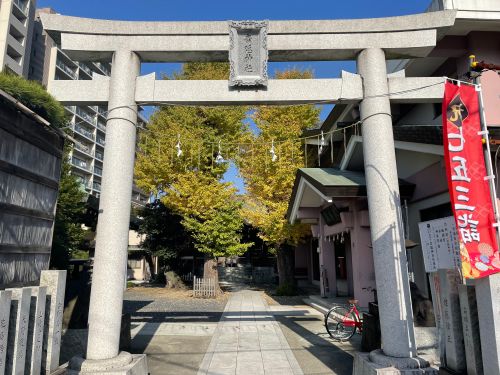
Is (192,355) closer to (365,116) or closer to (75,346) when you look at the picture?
(75,346)

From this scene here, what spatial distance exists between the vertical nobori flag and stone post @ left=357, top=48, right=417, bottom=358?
1.69m

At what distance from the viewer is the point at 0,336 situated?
14.6ft

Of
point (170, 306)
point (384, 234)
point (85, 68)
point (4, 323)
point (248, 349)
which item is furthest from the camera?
point (85, 68)

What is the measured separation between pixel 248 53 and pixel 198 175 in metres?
13.8

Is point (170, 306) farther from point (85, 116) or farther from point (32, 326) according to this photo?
point (85, 116)

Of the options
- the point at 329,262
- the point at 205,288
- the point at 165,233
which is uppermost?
the point at 165,233

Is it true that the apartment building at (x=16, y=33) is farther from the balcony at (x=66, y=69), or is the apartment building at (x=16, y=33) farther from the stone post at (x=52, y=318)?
the stone post at (x=52, y=318)

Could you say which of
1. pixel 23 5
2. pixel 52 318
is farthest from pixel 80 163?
pixel 52 318

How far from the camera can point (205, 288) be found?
20547mm

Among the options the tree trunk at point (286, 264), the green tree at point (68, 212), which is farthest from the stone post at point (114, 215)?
the tree trunk at point (286, 264)

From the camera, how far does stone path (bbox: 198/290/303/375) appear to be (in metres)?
7.58

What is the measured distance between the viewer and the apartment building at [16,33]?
1442 inches

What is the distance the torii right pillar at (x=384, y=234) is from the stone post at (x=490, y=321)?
1.90 meters

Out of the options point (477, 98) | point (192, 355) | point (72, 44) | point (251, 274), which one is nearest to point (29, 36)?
point (251, 274)
